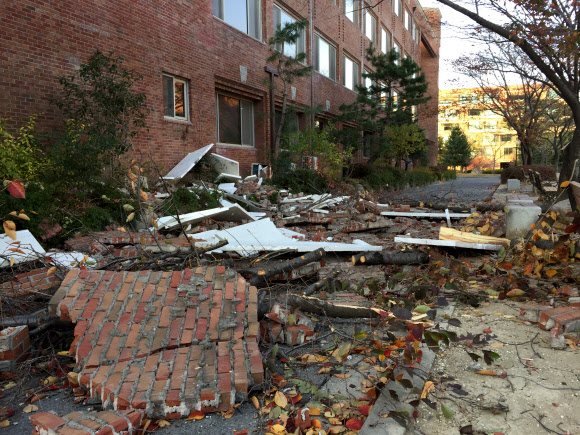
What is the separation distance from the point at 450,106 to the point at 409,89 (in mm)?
5119

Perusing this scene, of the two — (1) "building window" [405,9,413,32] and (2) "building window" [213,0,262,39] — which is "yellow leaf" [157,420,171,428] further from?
(1) "building window" [405,9,413,32]

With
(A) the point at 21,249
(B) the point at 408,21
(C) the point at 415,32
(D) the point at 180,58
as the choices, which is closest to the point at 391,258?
(A) the point at 21,249

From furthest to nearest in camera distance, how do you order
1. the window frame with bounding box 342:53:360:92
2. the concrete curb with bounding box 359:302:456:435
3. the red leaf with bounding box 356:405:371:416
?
the window frame with bounding box 342:53:360:92 < the red leaf with bounding box 356:405:371:416 < the concrete curb with bounding box 359:302:456:435

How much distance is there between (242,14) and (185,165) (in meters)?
6.24

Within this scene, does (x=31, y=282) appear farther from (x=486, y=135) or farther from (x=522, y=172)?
(x=486, y=135)

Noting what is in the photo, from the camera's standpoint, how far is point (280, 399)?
86.3 inches

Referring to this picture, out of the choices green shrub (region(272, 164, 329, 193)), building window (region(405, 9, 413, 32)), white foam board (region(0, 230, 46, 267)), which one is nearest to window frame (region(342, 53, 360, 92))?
green shrub (region(272, 164, 329, 193))

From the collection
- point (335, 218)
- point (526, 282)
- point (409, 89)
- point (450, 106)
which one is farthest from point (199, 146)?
point (450, 106)

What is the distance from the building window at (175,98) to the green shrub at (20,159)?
3.93 meters

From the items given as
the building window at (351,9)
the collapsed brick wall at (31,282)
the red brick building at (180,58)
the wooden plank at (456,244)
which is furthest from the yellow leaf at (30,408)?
the building window at (351,9)

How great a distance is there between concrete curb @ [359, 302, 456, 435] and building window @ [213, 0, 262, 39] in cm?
1191

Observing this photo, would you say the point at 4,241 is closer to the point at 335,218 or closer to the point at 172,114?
the point at 335,218

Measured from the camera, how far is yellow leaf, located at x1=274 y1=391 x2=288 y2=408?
2160 mm

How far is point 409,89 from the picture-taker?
1827 centimetres
